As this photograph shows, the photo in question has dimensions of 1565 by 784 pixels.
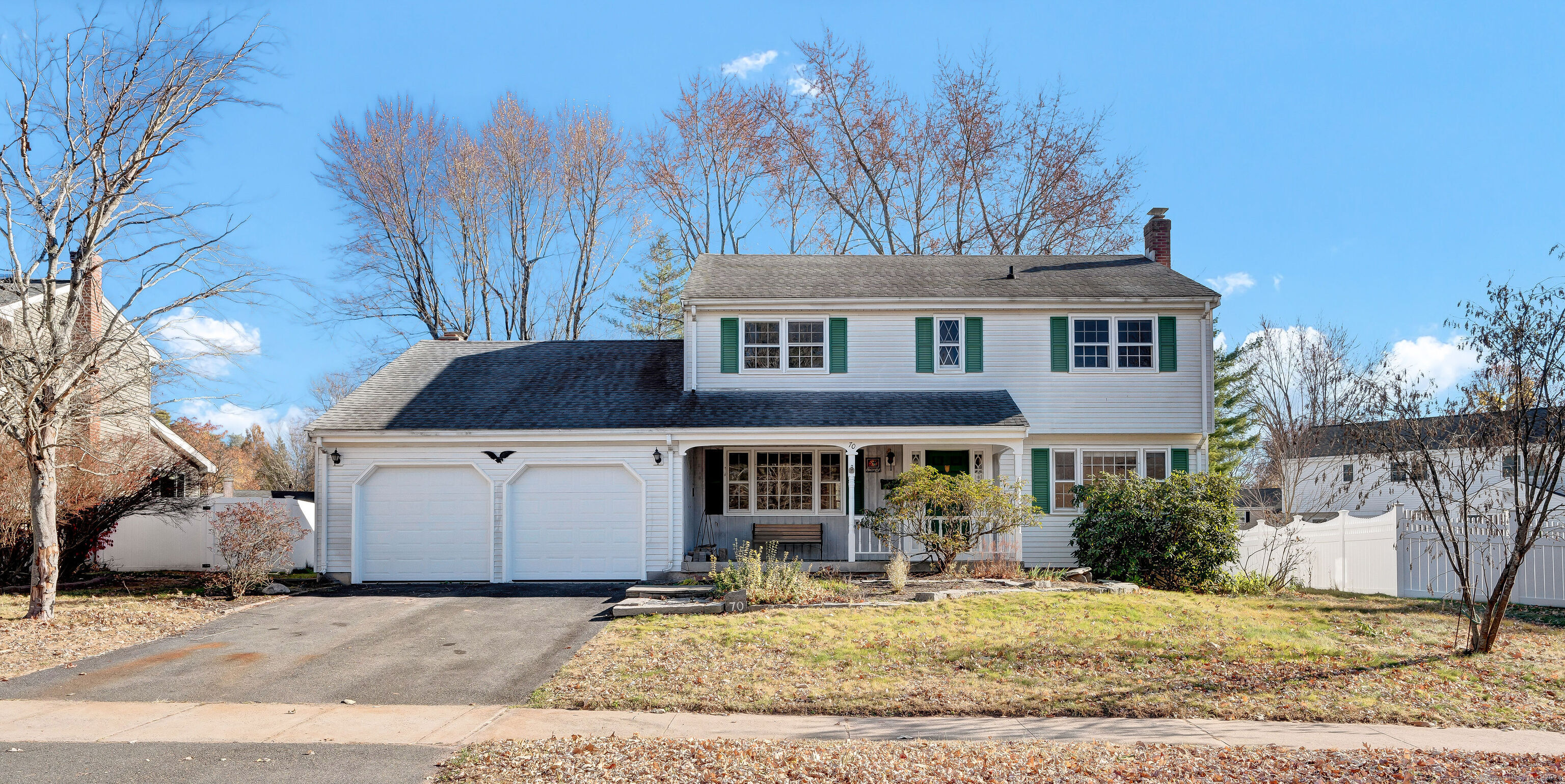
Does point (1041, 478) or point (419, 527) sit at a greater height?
point (1041, 478)

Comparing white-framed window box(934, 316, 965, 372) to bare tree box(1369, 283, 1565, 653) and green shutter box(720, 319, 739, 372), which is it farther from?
bare tree box(1369, 283, 1565, 653)

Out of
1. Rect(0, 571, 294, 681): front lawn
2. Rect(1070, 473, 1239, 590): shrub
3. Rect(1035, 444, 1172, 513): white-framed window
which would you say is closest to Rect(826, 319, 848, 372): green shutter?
Rect(1035, 444, 1172, 513): white-framed window

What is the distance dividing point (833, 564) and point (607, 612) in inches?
184

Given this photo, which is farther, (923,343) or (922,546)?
(923,343)

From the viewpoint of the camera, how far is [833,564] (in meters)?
16.1

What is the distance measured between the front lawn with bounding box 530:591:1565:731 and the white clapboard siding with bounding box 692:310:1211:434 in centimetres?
620

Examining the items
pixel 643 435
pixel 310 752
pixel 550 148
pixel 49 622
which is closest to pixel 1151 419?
pixel 643 435

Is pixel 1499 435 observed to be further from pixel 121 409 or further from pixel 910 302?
pixel 121 409

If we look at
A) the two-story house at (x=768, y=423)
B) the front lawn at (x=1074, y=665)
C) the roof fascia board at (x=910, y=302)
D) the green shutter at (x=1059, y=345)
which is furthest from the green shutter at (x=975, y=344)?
the front lawn at (x=1074, y=665)

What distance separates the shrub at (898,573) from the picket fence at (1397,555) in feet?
18.8

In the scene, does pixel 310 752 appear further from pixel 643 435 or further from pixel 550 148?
pixel 550 148

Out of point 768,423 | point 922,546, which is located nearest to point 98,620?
point 768,423

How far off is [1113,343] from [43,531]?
17475 mm

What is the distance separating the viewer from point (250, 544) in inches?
563
